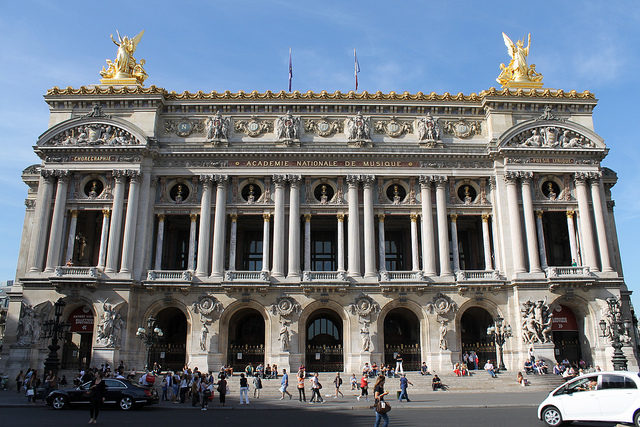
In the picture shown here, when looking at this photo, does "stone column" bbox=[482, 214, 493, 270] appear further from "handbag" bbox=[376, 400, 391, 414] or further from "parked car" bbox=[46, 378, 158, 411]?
"handbag" bbox=[376, 400, 391, 414]

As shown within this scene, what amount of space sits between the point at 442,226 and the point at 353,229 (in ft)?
22.1

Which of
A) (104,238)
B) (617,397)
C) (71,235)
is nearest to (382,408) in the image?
(617,397)

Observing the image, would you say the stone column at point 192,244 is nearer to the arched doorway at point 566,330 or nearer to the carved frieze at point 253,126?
the carved frieze at point 253,126

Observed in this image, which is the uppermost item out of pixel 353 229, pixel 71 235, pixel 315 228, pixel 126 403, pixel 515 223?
pixel 315 228

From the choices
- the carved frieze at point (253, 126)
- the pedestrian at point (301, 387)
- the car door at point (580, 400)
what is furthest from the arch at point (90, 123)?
the car door at point (580, 400)

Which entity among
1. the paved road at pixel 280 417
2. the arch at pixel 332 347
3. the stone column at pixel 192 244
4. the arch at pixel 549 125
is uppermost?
the arch at pixel 549 125

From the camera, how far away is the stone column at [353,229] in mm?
42125

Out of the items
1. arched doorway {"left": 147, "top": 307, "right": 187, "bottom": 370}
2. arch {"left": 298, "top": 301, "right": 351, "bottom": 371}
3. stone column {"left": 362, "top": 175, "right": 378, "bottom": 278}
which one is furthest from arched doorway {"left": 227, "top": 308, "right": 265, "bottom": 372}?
stone column {"left": 362, "top": 175, "right": 378, "bottom": 278}

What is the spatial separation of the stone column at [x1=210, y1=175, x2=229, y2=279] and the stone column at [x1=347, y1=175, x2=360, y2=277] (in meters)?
9.49

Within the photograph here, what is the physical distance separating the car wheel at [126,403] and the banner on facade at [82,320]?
1700cm

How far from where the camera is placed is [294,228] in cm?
4266

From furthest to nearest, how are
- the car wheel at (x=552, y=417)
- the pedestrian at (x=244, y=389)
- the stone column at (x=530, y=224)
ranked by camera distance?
1. the stone column at (x=530, y=224)
2. the pedestrian at (x=244, y=389)
3. the car wheel at (x=552, y=417)

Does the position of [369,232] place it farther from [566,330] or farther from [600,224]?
[600,224]

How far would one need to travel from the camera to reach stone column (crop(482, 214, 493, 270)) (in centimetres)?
4256
